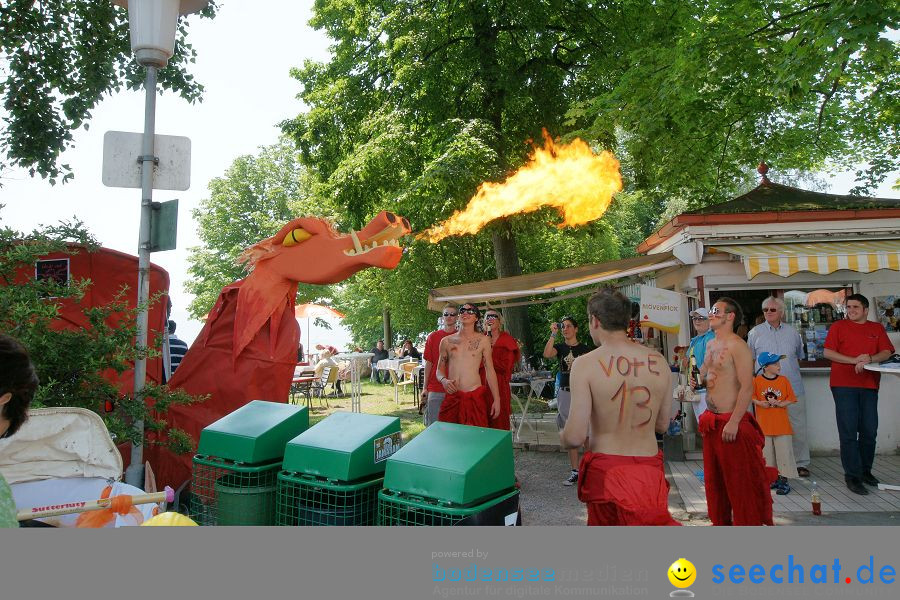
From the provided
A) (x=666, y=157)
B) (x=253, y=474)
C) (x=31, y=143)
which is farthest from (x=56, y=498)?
(x=666, y=157)

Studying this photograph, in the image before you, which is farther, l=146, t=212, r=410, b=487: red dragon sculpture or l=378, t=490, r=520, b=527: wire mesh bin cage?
l=146, t=212, r=410, b=487: red dragon sculpture

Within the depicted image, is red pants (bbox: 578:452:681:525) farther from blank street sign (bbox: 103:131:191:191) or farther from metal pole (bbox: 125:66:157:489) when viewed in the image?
blank street sign (bbox: 103:131:191:191)

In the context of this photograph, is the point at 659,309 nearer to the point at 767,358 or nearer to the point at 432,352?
the point at 767,358

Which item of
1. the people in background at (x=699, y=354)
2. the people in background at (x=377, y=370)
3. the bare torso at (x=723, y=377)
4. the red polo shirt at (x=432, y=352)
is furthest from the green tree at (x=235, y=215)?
the bare torso at (x=723, y=377)

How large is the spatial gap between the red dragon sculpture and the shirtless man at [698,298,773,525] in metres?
2.58

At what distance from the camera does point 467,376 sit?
635cm

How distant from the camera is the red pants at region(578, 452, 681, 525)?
115 inches

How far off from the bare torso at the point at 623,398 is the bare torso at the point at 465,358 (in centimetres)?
323

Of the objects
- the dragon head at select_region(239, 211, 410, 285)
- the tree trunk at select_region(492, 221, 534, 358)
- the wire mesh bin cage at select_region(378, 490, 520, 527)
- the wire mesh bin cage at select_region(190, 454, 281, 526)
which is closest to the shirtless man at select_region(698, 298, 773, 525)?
the wire mesh bin cage at select_region(378, 490, 520, 527)

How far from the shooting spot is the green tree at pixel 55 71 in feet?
26.6

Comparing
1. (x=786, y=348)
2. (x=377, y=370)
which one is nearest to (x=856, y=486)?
(x=786, y=348)

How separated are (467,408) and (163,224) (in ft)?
11.3

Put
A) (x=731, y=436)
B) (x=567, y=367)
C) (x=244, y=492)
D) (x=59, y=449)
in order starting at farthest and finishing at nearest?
(x=567, y=367)
(x=731, y=436)
(x=244, y=492)
(x=59, y=449)

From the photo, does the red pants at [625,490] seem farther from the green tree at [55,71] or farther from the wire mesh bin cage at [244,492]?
the green tree at [55,71]
